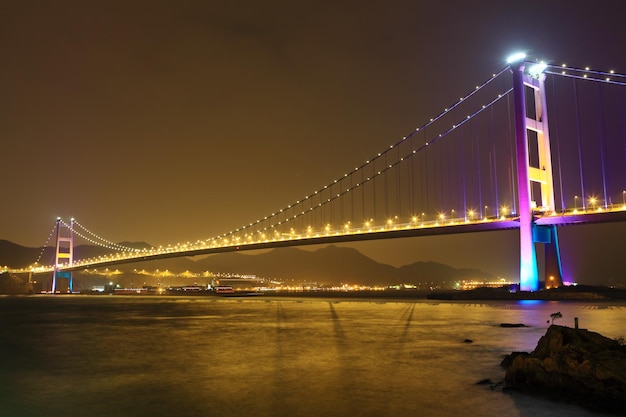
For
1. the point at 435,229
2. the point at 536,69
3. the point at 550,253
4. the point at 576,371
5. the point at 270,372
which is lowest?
the point at 270,372

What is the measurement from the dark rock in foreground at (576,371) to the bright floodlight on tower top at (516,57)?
38068 millimetres

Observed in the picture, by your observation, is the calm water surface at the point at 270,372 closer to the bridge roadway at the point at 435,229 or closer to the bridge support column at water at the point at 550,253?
the bridge roadway at the point at 435,229

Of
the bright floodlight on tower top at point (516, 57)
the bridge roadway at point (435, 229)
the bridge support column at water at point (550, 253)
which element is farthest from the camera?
the bright floodlight on tower top at point (516, 57)

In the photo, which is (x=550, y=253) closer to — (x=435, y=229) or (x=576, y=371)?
(x=435, y=229)

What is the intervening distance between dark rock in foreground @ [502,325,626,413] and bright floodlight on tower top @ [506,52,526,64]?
3807cm

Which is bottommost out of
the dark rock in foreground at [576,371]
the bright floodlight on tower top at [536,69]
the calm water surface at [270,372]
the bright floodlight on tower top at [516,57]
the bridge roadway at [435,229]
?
the calm water surface at [270,372]

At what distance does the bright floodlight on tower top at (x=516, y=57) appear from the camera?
139 ft

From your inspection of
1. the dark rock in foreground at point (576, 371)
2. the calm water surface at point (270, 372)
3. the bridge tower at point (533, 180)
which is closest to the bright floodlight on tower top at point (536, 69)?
the bridge tower at point (533, 180)

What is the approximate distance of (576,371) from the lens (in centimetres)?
759

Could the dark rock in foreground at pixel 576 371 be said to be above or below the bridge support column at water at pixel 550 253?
below

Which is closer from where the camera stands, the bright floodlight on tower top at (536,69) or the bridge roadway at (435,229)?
the bridge roadway at (435,229)

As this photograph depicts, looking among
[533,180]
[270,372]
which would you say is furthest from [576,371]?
[533,180]

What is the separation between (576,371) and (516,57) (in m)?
39.7

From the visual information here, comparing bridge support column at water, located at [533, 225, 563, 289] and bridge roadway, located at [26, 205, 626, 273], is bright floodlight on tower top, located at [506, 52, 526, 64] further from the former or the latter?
bridge support column at water, located at [533, 225, 563, 289]
